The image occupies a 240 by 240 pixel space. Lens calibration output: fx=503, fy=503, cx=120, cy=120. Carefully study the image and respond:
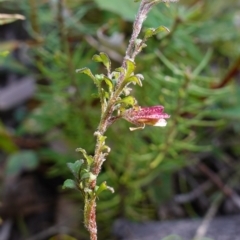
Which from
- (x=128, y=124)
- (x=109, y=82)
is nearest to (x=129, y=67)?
(x=109, y=82)

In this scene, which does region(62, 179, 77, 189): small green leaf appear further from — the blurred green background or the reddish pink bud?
the blurred green background

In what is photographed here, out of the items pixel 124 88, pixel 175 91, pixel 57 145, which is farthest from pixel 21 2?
pixel 124 88

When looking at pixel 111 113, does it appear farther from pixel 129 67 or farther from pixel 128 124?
pixel 128 124

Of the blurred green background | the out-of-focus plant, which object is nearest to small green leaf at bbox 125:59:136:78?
the out-of-focus plant

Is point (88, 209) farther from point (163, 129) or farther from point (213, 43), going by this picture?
point (213, 43)

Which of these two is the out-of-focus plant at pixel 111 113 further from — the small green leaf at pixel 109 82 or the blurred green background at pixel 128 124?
the blurred green background at pixel 128 124

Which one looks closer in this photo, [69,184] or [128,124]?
[69,184]
